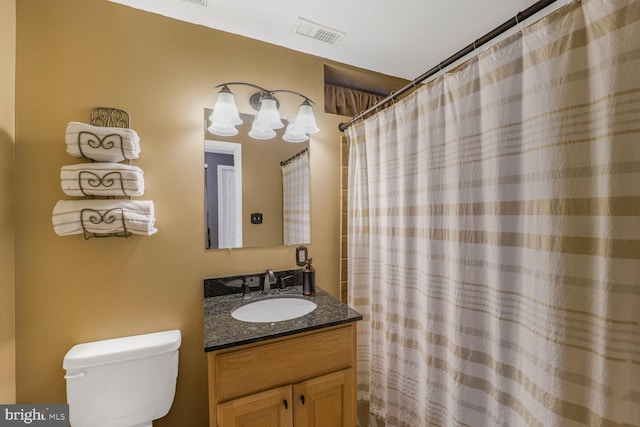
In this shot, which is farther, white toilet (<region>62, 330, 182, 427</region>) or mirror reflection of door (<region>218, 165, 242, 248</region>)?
mirror reflection of door (<region>218, 165, 242, 248</region>)

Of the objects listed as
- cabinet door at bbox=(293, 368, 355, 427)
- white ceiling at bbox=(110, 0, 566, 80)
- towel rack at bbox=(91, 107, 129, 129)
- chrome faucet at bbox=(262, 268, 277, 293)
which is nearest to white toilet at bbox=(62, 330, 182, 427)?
chrome faucet at bbox=(262, 268, 277, 293)

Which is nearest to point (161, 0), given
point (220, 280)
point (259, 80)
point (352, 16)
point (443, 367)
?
point (259, 80)

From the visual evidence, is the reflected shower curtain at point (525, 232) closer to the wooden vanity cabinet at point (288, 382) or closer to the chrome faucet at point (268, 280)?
the wooden vanity cabinet at point (288, 382)

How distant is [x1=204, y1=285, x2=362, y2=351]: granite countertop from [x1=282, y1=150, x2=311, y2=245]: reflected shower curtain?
42 cm

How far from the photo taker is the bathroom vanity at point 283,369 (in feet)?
3.31

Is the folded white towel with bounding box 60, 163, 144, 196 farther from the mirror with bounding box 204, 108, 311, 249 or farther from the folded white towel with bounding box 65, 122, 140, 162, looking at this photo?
the mirror with bounding box 204, 108, 311, 249

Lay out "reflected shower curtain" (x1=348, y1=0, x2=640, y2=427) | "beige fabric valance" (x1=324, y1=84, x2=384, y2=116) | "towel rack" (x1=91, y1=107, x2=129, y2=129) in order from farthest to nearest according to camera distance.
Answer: "beige fabric valance" (x1=324, y1=84, x2=384, y2=116), "towel rack" (x1=91, y1=107, x2=129, y2=129), "reflected shower curtain" (x1=348, y1=0, x2=640, y2=427)

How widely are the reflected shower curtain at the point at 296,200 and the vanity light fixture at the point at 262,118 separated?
0.16m

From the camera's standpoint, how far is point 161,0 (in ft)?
4.34

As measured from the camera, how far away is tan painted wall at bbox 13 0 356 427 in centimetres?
121

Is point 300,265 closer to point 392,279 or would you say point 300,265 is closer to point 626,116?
point 392,279

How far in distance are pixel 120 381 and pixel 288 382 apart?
0.76 m

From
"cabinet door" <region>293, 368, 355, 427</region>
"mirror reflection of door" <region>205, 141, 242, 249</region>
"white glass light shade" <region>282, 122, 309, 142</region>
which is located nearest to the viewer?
"cabinet door" <region>293, 368, 355, 427</region>

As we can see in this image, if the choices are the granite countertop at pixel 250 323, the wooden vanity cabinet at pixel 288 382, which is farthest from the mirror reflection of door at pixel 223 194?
the wooden vanity cabinet at pixel 288 382
